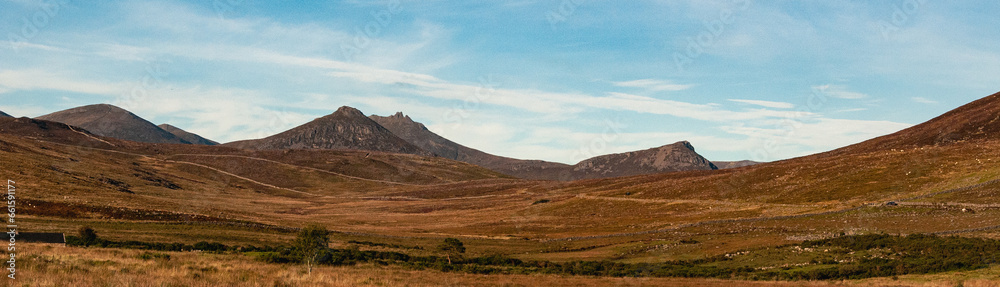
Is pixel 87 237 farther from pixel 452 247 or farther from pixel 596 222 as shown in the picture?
pixel 596 222

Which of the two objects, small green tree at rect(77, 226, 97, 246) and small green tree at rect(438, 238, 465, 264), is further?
small green tree at rect(438, 238, 465, 264)

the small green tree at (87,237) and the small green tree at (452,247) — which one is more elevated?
the small green tree at (87,237)

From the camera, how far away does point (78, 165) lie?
178 m

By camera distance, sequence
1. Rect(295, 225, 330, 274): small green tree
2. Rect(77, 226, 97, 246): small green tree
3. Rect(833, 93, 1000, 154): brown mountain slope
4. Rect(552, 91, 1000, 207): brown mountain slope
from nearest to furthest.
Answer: Rect(295, 225, 330, 274): small green tree < Rect(77, 226, 97, 246): small green tree < Rect(552, 91, 1000, 207): brown mountain slope < Rect(833, 93, 1000, 154): brown mountain slope

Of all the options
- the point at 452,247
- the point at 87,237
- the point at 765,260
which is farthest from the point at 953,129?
the point at 87,237

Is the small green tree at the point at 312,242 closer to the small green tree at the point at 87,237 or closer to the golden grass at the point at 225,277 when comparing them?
the golden grass at the point at 225,277

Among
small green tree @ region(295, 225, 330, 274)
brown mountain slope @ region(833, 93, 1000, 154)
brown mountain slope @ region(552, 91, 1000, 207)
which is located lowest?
small green tree @ region(295, 225, 330, 274)

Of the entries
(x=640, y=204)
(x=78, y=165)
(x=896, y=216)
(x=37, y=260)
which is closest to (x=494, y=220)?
(x=640, y=204)

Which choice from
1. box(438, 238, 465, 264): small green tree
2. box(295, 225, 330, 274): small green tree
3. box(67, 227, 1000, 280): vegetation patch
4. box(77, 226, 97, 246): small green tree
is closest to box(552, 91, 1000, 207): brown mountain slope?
box(67, 227, 1000, 280): vegetation patch

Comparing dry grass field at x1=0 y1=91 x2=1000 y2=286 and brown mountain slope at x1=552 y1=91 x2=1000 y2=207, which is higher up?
brown mountain slope at x1=552 y1=91 x2=1000 y2=207

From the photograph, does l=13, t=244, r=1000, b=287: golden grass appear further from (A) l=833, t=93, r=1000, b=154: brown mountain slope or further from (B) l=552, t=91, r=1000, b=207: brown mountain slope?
(A) l=833, t=93, r=1000, b=154: brown mountain slope

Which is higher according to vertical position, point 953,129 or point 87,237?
point 953,129

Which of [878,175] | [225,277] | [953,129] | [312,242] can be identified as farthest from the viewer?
[953,129]

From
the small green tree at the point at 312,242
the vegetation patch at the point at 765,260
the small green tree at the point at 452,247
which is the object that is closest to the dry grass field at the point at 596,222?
the small green tree at the point at 452,247
